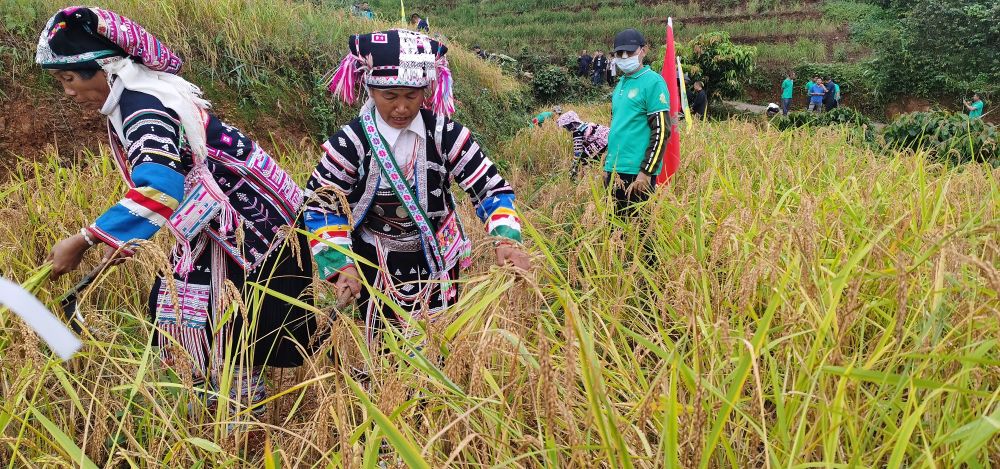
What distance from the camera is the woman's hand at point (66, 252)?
1.41 metres

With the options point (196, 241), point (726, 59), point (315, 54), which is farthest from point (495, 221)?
point (726, 59)

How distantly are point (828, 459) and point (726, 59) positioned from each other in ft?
44.0

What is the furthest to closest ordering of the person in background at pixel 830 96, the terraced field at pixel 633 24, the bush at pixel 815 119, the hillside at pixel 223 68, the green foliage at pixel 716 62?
the terraced field at pixel 633 24, the person in background at pixel 830 96, the green foliage at pixel 716 62, the bush at pixel 815 119, the hillside at pixel 223 68

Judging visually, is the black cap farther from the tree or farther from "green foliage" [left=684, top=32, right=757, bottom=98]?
the tree

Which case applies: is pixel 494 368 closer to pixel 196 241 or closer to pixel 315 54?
pixel 196 241

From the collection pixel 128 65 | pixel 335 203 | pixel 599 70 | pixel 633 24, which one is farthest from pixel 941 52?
pixel 128 65

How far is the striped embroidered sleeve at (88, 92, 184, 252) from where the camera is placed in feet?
4.61

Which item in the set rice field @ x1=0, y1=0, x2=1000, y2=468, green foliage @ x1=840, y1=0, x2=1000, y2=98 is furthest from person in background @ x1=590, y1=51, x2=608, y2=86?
rice field @ x1=0, y1=0, x2=1000, y2=468

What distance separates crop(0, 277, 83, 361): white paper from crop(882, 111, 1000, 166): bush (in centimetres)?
498

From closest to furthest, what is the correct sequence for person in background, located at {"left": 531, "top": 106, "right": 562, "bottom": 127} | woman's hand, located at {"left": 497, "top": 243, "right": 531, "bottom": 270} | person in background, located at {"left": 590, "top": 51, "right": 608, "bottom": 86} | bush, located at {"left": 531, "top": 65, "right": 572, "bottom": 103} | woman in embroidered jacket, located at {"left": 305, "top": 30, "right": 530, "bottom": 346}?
woman's hand, located at {"left": 497, "top": 243, "right": 531, "bottom": 270} < woman in embroidered jacket, located at {"left": 305, "top": 30, "right": 530, "bottom": 346} < person in background, located at {"left": 531, "top": 106, "right": 562, "bottom": 127} < bush, located at {"left": 531, "top": 65, "right": 572, "bottom": 103} < person in background, located at {"left": 590, "top": 51, "right": 608, "bottom": 86}

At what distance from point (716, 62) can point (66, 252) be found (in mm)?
13521

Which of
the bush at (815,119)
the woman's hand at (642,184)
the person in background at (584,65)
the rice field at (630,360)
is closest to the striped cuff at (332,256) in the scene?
the rice field at (630,360)

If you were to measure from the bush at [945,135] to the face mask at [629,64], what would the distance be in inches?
97.7

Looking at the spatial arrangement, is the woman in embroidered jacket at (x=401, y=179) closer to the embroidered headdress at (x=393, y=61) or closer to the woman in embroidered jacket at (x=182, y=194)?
the embroidered headdress at (x=393, y=61)
